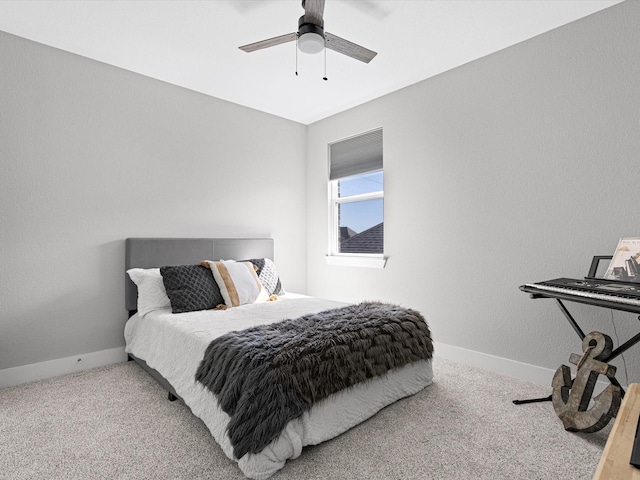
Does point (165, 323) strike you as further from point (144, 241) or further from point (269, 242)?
point (269, 242)

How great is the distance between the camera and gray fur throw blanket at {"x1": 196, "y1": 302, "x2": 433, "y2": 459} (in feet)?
5.39

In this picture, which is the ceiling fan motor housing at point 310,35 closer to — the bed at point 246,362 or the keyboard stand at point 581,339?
the bed at point 246,362

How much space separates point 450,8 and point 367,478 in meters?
2.77

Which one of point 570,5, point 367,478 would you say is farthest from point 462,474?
point 570,5

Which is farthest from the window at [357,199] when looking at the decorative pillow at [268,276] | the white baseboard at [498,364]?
the white baseboard at [498,364]

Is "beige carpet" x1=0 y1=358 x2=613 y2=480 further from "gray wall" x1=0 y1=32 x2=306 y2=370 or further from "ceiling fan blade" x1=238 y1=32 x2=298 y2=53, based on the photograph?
"ceiling fan blade" x1=238 y1=32 x2=298 y2=53

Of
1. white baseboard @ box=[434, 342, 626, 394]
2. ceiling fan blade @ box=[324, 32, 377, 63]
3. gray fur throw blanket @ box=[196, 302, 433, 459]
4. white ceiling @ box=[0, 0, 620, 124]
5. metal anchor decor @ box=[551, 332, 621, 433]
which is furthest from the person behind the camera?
white baseboard @ box=[434, 342, 626, 394]

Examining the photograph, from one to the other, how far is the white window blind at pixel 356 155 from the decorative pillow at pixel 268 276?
4.63 ft

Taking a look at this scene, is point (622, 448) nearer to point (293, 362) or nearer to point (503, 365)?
point (293, 362)

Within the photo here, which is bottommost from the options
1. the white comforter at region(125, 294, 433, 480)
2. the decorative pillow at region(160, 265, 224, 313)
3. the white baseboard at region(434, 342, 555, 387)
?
the white baseboard at region(434, 342, 555, 387)

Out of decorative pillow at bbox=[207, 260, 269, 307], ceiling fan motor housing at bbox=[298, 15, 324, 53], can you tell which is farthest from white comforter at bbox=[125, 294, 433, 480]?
ceiling fan motor housing at bbox=[298, 15, 324, 53]

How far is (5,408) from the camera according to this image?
7.49 feet

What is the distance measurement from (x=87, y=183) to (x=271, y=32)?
1922mm

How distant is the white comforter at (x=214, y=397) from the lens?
1.72 meters
